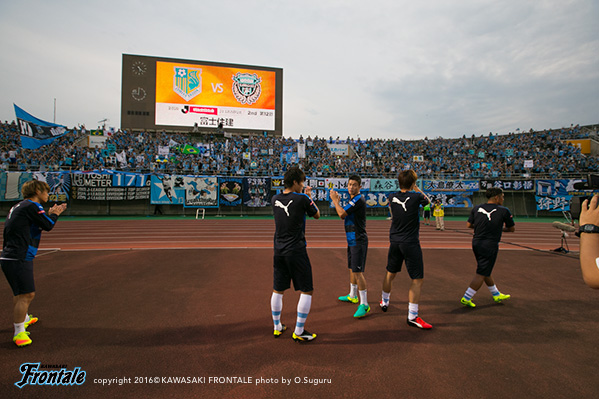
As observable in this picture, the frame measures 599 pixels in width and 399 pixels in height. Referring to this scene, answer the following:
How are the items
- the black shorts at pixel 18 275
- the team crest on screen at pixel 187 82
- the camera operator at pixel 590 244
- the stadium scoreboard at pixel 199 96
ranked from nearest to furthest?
the camera operator at pixel 590 244 → the black shorts at pixel 18 275 → the stadium scoreboard at pixel 199 96 → the team crest on screen at pixel 187 82

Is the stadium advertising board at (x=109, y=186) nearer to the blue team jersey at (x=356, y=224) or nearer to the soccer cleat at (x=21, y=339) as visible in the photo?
the soccer cleat at (x=21, y=339)

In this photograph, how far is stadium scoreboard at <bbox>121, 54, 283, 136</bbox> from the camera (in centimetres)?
3150

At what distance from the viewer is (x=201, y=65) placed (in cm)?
3288

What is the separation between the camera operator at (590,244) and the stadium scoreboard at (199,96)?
3386cm

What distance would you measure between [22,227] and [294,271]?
3550 mm

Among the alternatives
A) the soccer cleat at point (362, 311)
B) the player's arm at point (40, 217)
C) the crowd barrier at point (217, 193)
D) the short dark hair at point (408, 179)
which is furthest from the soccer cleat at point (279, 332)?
the crowd barrier at point (217, 193)

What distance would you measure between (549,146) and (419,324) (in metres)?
39.2

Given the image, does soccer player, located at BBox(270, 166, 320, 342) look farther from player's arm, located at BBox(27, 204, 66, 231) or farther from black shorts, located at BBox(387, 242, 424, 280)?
player's arm, located at BBox(27, 204, 66, 231)

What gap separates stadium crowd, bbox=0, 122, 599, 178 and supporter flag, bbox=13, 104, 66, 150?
21.2 feet

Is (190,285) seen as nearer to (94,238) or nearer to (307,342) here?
(307,342)

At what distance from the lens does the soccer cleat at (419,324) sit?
4055mm

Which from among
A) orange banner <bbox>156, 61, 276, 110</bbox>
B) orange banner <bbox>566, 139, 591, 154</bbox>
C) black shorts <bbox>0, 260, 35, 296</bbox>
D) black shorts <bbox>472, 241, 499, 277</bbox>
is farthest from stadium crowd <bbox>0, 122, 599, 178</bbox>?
black shorts <bbox>472, 241, 499, 277</bbox>

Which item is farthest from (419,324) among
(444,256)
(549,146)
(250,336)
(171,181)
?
(549,146)

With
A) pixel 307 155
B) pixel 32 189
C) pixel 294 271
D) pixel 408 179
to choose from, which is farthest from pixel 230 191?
pixel 294 271
